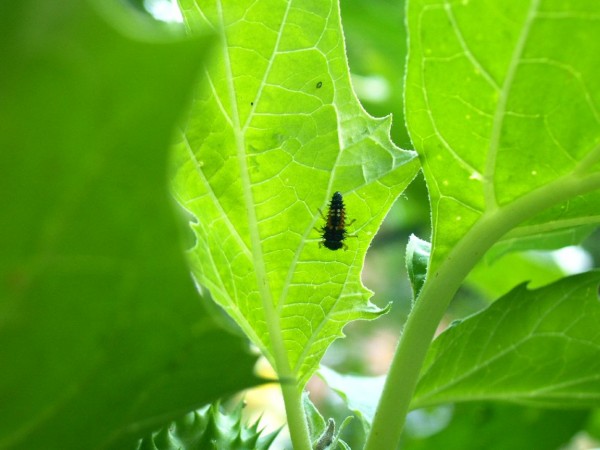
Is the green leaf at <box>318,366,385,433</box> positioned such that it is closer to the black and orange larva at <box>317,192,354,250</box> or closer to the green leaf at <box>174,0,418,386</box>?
the green leaf at <box>174,0,418,386</box>

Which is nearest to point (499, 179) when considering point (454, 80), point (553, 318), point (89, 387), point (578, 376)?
point (454, 80)

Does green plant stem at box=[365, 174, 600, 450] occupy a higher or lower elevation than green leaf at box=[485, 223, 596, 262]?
lower

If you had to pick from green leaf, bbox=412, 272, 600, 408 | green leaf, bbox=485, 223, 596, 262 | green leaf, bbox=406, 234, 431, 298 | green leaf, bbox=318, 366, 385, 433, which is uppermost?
green leaf, bbox=485, 223, 596, 262

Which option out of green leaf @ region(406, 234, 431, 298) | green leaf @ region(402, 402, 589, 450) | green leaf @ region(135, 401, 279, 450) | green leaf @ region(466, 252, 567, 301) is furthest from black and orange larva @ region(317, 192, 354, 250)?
green leaf @ region(466, 252, 567, 301)

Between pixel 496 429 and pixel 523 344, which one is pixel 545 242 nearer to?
pixel 523 344

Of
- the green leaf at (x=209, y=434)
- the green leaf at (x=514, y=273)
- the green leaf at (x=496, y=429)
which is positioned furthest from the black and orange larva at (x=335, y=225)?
the green leaf at (x=514, y=273)

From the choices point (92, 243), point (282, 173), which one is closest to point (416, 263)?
point (282, 173)

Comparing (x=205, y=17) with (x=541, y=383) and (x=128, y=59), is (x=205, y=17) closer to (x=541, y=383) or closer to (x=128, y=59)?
(x=128, y=59)
